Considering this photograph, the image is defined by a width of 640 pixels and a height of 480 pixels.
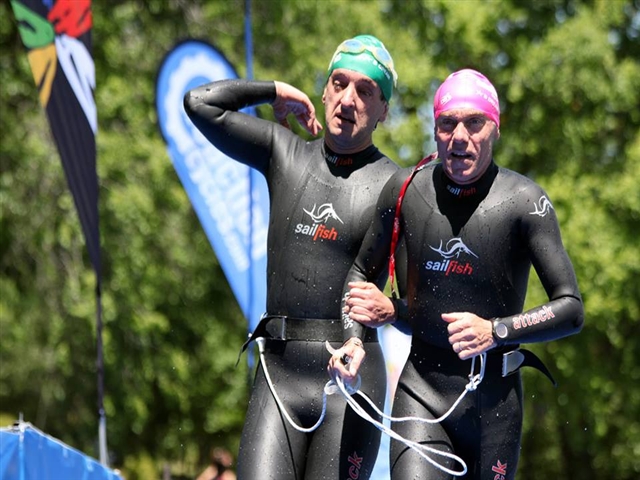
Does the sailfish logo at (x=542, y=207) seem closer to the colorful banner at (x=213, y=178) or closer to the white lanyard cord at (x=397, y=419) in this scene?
the white lanyard cord at (x=397, y=419)

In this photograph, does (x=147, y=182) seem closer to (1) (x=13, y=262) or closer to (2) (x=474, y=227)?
(1) (x=13, y=262)

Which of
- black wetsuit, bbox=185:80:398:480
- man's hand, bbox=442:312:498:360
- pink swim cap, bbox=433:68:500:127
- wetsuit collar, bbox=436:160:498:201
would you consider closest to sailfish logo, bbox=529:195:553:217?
wetsuit collar, bbox=436:160:498:201

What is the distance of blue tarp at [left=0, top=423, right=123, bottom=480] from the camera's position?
226 inches

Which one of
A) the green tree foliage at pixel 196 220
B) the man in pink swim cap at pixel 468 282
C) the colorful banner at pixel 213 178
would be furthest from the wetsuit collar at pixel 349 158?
the green tree foliage at pixel 196 220

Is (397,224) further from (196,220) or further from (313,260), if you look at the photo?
(196,220)

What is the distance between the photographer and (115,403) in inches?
730

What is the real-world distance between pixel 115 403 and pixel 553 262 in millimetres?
14576

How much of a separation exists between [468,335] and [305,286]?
3.04 feet

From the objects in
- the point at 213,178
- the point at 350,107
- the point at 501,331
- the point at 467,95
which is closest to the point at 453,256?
the point at 501,331

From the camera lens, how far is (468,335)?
4.49m

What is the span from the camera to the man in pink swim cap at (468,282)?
4707 mm

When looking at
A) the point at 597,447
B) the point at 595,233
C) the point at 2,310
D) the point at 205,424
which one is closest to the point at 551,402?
the point at 597,447

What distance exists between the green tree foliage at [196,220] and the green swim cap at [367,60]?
37.5ft

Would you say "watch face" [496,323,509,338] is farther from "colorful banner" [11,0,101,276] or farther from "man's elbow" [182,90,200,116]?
"colorful banner" [11,0,101,276]
